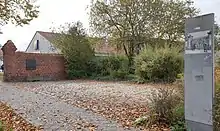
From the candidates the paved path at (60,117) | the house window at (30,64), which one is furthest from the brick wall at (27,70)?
the paved path at (60,117)

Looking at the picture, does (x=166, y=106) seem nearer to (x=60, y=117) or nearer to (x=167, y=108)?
(x=167, y=108)

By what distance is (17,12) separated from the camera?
51.3ft

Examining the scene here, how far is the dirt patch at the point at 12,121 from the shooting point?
22.3 ft

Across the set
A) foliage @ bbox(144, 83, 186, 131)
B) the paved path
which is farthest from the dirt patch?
foliage @ bbox(144, 83, 186, 131)

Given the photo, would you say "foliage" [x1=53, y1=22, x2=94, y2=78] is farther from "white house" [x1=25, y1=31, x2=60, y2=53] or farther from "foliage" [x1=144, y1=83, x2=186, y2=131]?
"white house" [x1=25, y1=31, x2=60, y2=53]

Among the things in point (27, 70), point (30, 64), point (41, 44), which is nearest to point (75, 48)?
point (30, 64)

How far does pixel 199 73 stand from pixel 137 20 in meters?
18.1

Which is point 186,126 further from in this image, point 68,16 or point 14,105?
point 68,16

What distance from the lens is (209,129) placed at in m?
5.20

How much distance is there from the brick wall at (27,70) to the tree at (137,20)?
163 inches

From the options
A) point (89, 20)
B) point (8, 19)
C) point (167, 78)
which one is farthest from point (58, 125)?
point (89, 20)

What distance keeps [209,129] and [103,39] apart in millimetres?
20722

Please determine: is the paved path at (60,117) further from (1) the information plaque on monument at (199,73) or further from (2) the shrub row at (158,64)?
(2) the shrub row at (158,64)

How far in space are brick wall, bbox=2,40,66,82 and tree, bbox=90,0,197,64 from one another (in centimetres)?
413
